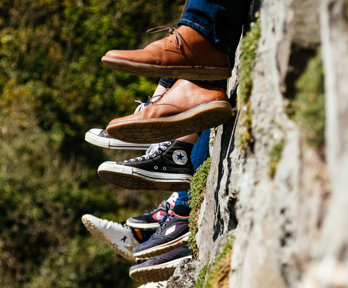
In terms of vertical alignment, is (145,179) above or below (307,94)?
below

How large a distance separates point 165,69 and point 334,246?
1318mm

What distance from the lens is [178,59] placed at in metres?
2.29

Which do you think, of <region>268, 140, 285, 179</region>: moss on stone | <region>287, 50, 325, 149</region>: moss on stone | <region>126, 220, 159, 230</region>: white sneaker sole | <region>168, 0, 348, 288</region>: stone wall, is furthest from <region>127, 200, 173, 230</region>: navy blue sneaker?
<region>287, 50, 325, 149</region>: moss on stone

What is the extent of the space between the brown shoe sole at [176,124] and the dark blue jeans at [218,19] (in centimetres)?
27

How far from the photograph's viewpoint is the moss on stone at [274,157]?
1.60 m

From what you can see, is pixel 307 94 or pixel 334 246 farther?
pixel 307 94

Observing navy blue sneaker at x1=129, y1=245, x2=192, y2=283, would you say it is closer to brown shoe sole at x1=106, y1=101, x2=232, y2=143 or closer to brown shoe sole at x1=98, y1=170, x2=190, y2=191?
brown shoe sole at x1=98, y1=170, x2=190, y2=191

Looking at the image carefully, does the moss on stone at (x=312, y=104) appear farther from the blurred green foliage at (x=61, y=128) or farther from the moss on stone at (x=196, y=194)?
the blurred green foliage at (x=61, y=128)

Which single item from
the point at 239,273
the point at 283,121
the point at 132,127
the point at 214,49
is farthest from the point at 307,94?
the point at 132,127

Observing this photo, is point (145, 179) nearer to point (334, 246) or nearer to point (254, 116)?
point (254, 116)

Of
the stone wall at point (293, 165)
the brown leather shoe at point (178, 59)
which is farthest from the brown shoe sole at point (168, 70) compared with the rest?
the stone wall at point (293, 165)

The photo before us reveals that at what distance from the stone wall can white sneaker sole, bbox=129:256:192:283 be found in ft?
3.49

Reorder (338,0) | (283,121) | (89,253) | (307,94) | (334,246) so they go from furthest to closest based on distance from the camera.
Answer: (89,253) < (283,121) < (307,94) < (338,0) < (334,246)

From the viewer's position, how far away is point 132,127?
2418 mm
